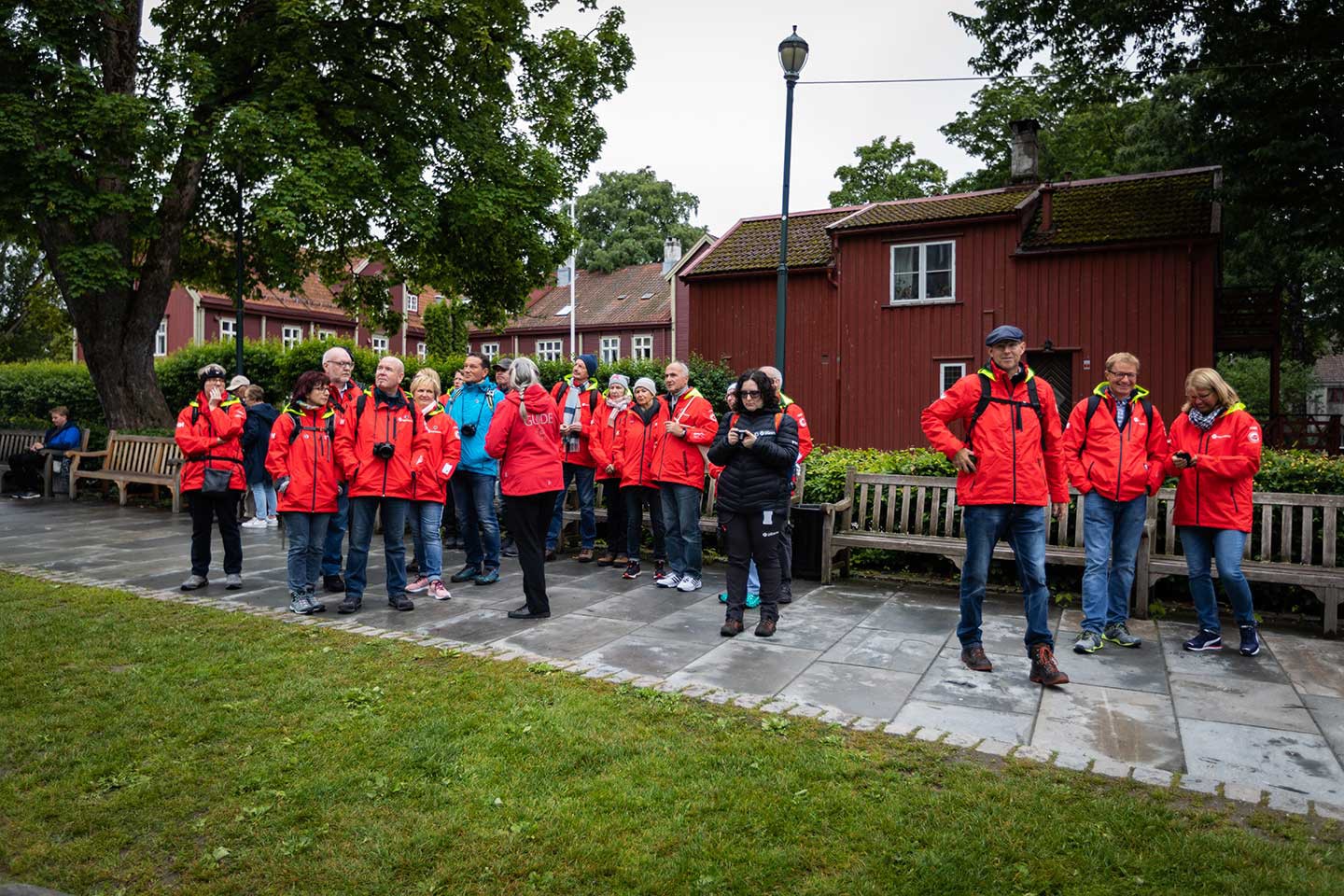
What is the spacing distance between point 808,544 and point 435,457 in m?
3.54

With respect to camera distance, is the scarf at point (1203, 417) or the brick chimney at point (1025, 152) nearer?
the scarf at point (1203, 417)

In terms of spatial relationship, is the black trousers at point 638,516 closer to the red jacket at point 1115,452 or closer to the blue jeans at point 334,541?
the blue jeans at point 334,541

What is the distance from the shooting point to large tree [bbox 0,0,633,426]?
14.7m

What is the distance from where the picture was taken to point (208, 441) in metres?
8.00

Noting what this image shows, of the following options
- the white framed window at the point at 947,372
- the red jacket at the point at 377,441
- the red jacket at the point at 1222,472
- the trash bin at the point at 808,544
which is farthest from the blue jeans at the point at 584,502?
the white framed window at the point at 947,372

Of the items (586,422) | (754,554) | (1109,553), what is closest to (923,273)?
(586,422)

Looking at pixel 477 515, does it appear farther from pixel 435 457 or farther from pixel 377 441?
pixel 377 441

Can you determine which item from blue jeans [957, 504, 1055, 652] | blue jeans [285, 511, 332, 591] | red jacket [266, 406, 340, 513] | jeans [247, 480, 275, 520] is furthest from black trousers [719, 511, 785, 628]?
jeans [247, 480, 275, 520]

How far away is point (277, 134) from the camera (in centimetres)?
1537

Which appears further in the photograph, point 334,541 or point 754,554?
point 334,541

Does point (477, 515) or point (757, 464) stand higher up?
point (757, 464)

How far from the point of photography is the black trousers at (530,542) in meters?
6.93

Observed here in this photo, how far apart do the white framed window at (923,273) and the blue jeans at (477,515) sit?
17395 millimetres

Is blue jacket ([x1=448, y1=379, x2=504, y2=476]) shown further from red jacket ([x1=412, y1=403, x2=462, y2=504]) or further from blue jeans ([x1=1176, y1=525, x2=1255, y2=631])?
blue jeans ([x1=1176, y1=525, x2=1255, y2=631])
